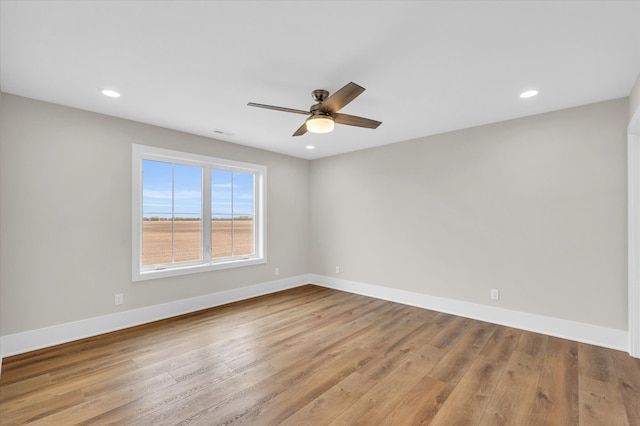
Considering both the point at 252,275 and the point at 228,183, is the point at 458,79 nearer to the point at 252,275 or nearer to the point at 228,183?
the point at 228,183

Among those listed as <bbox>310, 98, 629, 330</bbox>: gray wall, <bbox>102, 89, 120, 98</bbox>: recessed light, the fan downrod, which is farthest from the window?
the fan downrod

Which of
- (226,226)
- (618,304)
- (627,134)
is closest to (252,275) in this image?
(226,226)

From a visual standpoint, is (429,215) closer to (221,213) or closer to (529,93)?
(529,93)

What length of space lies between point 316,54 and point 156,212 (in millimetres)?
3068

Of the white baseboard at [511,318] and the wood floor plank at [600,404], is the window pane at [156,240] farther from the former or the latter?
the wood floor plank at [600,404]

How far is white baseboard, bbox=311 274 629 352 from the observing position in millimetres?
2977

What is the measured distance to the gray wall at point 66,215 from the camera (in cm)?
284

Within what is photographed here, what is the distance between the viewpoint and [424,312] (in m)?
4.11

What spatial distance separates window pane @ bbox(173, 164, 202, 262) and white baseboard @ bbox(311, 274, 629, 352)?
2.76 meters

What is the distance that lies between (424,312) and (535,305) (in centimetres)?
131

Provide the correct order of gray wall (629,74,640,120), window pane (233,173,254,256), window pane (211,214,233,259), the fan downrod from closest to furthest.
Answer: gray wall (629,74,640,120) → the fan downrod → window pane (211,214,233,259) → window pane (233,173,254,256)

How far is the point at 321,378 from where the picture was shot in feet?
7.89

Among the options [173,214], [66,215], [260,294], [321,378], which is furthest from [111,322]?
[321,378]

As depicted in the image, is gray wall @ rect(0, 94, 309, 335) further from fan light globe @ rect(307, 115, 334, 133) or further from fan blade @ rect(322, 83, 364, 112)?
fan blade @ rect(322, 83, 364, 112)
